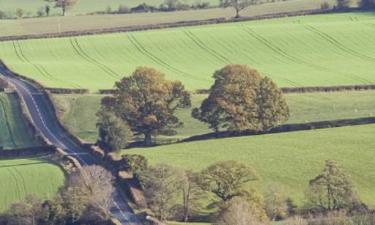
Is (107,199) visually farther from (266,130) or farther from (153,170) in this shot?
(266,130)

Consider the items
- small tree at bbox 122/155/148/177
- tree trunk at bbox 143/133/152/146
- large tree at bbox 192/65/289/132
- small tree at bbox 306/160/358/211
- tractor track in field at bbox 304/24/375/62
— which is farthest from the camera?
tractor track in field at bbox 304/24/375/62

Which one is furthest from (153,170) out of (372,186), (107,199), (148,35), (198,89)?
(148,35)

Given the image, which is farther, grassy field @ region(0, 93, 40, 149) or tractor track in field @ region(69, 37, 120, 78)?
tractor track in field @ region(69, 37, 120, 78)

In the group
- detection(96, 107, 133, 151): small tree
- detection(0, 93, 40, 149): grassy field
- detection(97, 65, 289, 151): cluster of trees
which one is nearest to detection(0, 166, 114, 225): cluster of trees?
detection(96, 107, 133, 151): small tree

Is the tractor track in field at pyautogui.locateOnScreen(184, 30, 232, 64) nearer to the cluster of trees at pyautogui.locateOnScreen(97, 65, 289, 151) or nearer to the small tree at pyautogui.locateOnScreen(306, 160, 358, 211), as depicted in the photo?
the cluster of trees at pyautogui.locateOnScreen(97, 65, 289, 151)

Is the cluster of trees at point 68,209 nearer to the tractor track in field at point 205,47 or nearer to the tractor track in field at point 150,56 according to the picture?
the tractor track in field at point 150,56

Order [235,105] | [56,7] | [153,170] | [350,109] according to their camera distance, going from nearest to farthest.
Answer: [153,170], [235,105], [350,109], [56,7]

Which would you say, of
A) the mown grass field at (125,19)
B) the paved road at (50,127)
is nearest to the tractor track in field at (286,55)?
the mown grass field at (125,19)
